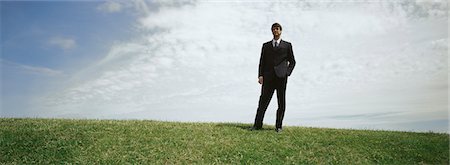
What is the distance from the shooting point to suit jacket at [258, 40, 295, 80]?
1727cm

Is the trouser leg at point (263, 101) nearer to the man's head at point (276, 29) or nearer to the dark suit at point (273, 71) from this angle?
the dark suit at point (273, 71)

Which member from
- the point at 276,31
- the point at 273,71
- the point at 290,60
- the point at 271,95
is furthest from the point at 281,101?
the point at 276,31

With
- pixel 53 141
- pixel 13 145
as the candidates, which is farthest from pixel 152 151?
pixel 13 145

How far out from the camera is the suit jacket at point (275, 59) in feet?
56.6

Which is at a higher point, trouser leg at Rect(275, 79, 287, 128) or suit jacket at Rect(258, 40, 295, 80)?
suit jacket at Rect(258, 40, 295, 80)

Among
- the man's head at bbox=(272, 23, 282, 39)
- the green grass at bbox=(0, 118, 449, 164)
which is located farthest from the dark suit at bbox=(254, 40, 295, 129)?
the green grass at bbox=(0, 118, 449, 164)

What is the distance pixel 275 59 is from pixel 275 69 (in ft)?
1.30

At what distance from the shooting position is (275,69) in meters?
17.2

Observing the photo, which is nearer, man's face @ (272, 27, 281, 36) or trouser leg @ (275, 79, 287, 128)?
man's face @ (272, 27, 281, 36)

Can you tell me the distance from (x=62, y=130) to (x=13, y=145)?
7.27 ft

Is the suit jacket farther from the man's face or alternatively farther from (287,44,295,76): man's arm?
the man's face

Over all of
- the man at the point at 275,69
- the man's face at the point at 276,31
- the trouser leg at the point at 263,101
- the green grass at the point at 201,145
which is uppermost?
the man's face at the point at 276,31

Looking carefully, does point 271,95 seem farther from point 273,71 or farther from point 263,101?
point 273,71

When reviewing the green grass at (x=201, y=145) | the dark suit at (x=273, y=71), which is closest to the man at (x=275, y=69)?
the dark suit at (x=273, y=71)
